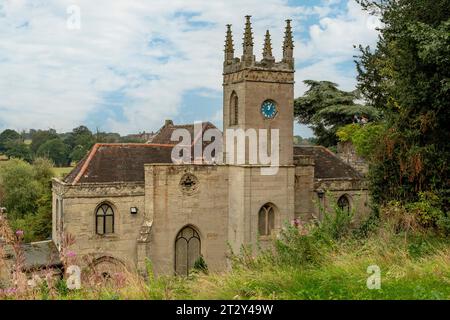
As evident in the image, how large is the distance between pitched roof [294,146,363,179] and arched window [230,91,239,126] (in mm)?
6473

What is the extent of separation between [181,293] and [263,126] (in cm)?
1853

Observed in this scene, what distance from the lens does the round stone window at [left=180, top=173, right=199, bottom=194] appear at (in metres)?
27.6

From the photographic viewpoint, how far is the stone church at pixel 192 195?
26.3 m

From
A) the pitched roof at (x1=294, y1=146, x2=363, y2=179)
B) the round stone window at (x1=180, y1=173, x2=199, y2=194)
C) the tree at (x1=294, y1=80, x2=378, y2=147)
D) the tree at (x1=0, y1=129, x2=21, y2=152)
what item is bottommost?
the round stone window at (x1=180, y1=173, x2=199, y2=194)

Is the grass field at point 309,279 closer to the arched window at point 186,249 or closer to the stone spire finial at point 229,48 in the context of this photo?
the arched window at point 186,249

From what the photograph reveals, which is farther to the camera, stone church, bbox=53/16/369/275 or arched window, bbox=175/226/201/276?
arched window, bbox=175/226/201/276

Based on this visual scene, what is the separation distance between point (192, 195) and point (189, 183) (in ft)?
2.26

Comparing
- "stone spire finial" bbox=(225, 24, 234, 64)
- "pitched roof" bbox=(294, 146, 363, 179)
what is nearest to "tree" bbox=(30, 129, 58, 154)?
"pitched roof" bbox=(294, 146, 363, 179)

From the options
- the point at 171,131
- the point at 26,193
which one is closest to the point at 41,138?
the point at 26,193

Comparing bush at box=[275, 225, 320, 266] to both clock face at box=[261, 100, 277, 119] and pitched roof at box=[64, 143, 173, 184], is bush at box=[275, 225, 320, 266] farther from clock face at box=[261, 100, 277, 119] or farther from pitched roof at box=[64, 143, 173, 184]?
pitched roof at box=[64, 143, 173, 184]

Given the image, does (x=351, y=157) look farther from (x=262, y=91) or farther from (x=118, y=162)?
(x=118, y=162)

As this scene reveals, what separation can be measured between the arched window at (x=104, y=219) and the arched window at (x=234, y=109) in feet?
27.1
